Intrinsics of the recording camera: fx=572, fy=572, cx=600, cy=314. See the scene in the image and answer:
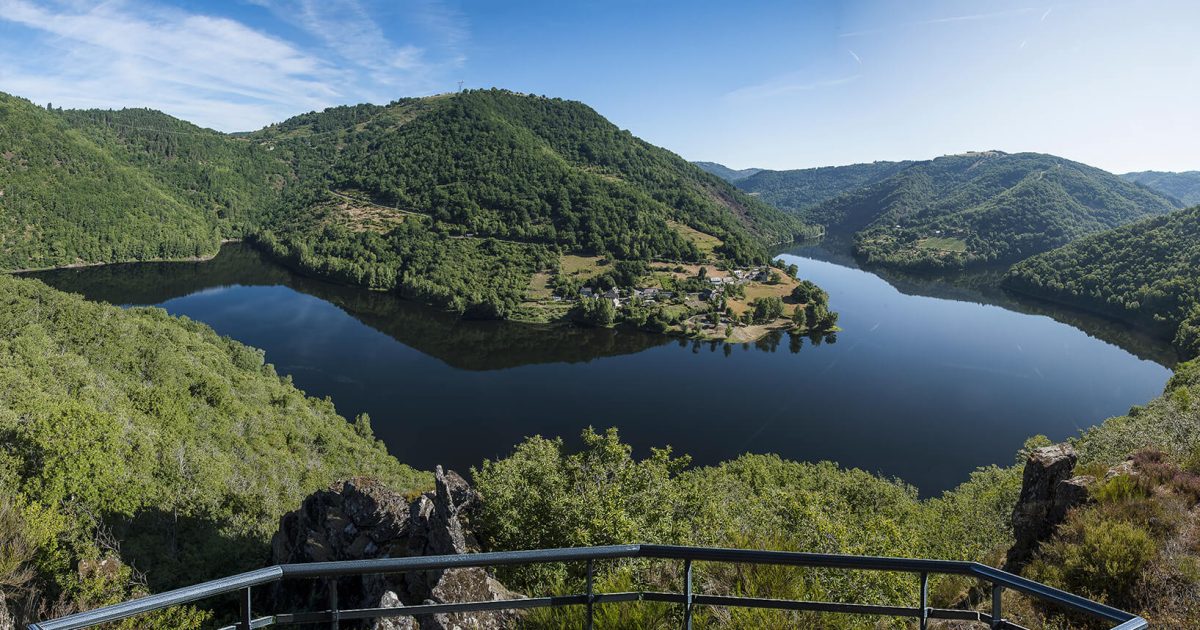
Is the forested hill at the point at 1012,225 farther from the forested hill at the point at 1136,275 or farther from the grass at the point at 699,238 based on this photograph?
the grass at the point at 699,238

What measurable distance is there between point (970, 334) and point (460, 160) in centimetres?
12705

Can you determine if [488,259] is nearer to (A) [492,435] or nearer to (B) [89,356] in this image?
(A) [492,435]

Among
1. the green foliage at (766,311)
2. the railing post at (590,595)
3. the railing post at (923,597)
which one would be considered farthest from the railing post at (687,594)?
the green foliage at (766,311)

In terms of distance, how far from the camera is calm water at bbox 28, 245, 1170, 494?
49625 mm

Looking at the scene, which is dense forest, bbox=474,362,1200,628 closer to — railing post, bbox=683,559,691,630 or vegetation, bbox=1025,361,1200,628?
vegetation, bbox=1025,361,1200,628

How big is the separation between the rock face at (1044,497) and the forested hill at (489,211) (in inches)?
3151

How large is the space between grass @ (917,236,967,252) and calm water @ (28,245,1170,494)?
201 feet

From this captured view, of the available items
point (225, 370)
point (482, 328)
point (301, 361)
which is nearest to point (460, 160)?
point (482, 328)

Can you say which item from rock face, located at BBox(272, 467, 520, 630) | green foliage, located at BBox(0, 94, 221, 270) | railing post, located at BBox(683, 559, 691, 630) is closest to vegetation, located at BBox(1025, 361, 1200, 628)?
railing post, located at BBox(683, 559, 691, 630)

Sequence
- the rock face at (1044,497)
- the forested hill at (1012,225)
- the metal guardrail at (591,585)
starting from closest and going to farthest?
the metal guardrail at (591,585)
the rock face at (1044,497)
the forested hill at (1012,225)

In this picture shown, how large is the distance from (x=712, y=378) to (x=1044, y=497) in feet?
181

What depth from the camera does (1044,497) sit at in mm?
10586

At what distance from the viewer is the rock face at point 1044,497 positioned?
33.1ft

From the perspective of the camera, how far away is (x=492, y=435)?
49.3 meters
